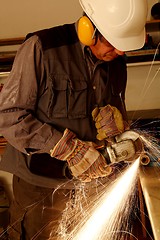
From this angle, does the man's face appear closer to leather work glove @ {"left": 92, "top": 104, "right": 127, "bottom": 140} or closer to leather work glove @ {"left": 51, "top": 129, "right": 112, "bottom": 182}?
leather work glove @ {"left": 92, "top": 104, "right": 127, "bottom": 140}

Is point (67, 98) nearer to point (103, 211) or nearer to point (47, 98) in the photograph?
point (47, 98)

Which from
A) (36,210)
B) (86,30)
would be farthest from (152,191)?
(86,30)

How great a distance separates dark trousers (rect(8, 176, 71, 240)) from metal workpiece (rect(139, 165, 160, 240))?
0.46m

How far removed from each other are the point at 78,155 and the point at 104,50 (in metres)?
0.51

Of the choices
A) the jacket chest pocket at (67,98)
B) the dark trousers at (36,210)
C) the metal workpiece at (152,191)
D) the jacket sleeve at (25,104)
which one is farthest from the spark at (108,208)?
the jacket sleeve at (25,104)

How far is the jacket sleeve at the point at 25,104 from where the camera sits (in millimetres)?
1461

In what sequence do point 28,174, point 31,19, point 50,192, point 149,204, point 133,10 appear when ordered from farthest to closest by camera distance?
point 31,19
point 50,192
point 28,174
point 149,204
point 133,10

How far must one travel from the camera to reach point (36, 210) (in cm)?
189

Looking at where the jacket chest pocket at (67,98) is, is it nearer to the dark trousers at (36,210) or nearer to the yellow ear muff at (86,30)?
the yellow ear muff at (86,30)

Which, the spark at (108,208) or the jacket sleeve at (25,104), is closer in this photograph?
the jacket sleeve at (25,104)

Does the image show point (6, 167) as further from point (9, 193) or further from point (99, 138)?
point (9, 193)

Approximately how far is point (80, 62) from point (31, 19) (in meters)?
1.51

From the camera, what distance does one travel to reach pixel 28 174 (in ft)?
5.61

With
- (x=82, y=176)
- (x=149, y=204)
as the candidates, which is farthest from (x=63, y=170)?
(x=149, y=204)
